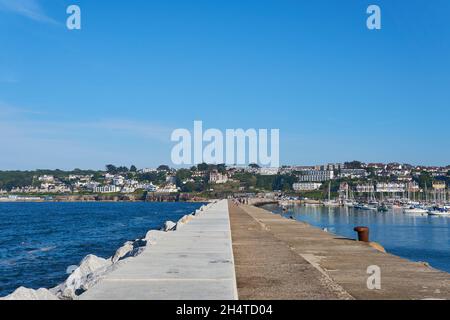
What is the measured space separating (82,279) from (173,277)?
559cm

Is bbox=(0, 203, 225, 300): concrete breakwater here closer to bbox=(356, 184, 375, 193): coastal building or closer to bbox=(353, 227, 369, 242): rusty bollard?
bbox=(353, 227, 369, 242): rusty bollard

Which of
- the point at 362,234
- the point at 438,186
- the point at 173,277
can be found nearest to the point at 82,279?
the point at 173,277

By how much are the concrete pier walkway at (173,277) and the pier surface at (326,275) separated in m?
0.51

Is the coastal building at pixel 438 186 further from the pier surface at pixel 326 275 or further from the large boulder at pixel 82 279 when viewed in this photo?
the large boulder at pixel 82 279

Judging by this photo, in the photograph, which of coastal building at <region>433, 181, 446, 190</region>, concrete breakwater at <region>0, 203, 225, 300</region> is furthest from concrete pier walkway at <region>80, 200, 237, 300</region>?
coastal building at <region>433, 181, 446, 190</region>

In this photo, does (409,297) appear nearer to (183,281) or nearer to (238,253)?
(183,281)

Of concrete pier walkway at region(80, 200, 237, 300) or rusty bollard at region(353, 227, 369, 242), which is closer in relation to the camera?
concrete pier walkway at region(80, 200, 237, 300)

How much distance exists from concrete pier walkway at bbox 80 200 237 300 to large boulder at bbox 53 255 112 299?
1248 millimetres

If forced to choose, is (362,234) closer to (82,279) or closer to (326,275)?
(326,275)

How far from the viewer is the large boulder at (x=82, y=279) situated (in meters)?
11.0

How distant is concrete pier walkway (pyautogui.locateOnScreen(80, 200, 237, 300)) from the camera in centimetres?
672
